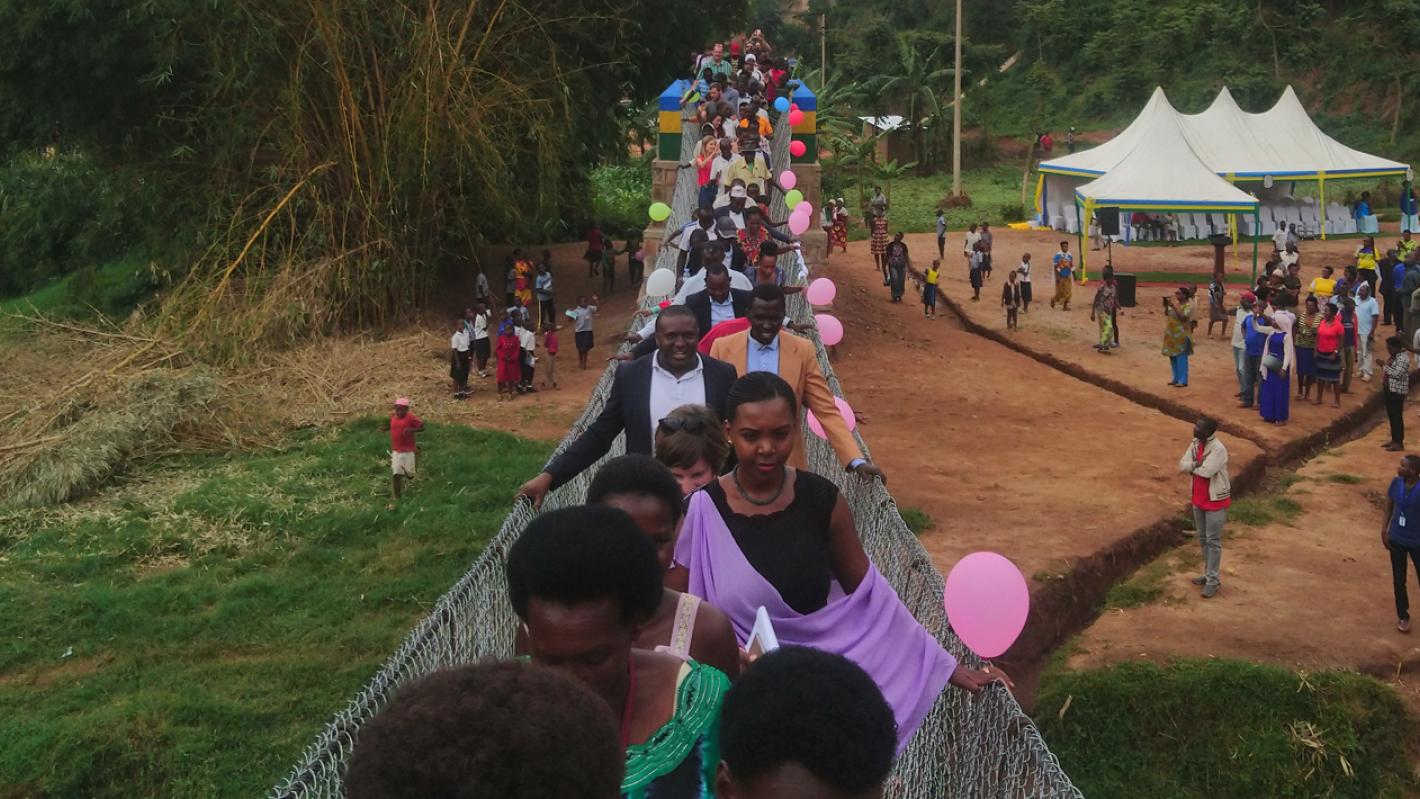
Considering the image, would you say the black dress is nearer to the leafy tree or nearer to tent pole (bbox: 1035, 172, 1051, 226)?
tent pole (bbox: 1035, 172, 1051, 226)

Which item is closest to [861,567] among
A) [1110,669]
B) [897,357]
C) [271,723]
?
[271,723]

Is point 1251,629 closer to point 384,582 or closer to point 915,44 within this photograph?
point 384,582

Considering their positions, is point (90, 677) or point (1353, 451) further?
point (1353, 451)

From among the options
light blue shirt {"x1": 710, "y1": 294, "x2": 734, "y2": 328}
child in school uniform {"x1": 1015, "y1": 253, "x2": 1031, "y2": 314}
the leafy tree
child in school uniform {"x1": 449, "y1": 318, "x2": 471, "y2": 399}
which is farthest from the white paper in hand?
the leafy tree

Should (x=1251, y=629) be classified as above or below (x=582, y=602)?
below

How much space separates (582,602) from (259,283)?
547 inches

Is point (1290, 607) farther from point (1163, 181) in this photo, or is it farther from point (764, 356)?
point (1163, 181)

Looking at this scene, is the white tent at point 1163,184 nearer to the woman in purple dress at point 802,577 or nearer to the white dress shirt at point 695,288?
the white dress shirt at point 695,288

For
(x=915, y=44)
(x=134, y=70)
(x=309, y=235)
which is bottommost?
(x=309, y=235)

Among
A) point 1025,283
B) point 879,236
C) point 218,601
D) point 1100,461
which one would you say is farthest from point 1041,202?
point 218,601

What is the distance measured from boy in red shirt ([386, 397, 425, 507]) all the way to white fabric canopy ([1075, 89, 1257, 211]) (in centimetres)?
1364

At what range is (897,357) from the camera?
630 inches

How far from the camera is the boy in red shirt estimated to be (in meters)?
9.73

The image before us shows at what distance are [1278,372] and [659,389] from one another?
9829 millimetres
